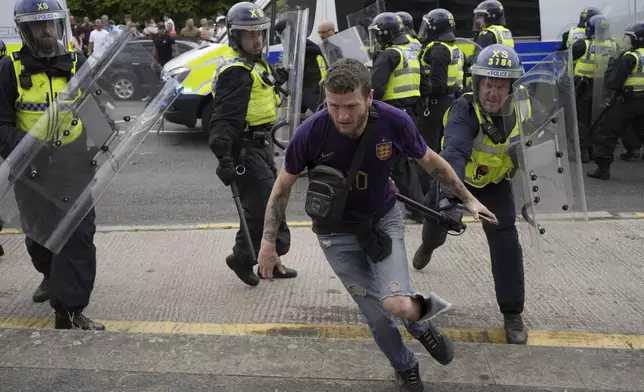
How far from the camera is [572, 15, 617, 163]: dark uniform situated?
10.5 meters

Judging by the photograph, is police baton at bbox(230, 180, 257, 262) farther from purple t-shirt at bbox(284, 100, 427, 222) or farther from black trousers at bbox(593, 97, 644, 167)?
black trousers at bbox(593, 97, 644, 167)

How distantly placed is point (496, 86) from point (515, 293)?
1.17 m

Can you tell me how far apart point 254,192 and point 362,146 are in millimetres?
2095

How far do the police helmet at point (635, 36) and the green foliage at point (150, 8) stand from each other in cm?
2199

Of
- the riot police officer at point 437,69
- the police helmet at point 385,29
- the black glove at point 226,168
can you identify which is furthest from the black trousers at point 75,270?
the riot police officer at point 437,69

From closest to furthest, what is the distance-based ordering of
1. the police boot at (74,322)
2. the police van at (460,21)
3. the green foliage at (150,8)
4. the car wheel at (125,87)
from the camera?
the car wheel at (125,87), the police boot at (74,322), the police van at (460,21), the green foliage at (150,8)

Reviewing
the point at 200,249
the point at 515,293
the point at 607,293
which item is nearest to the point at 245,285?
the point at 200,249

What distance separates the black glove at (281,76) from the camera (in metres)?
5.88

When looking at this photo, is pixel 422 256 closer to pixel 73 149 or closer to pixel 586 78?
pixel 73 149

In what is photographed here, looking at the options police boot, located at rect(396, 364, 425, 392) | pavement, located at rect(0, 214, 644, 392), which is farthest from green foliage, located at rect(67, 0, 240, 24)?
police boot, located at rect(396, 364, 425, 392)

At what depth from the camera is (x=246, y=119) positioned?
560 cm

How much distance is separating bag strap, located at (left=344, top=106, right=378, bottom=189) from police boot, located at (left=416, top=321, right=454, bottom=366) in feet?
2.68

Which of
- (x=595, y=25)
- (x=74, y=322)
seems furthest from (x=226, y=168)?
(x=595, y=25)

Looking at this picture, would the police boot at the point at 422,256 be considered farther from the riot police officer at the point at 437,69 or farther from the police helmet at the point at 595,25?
the police helmet at the point at 595,25
